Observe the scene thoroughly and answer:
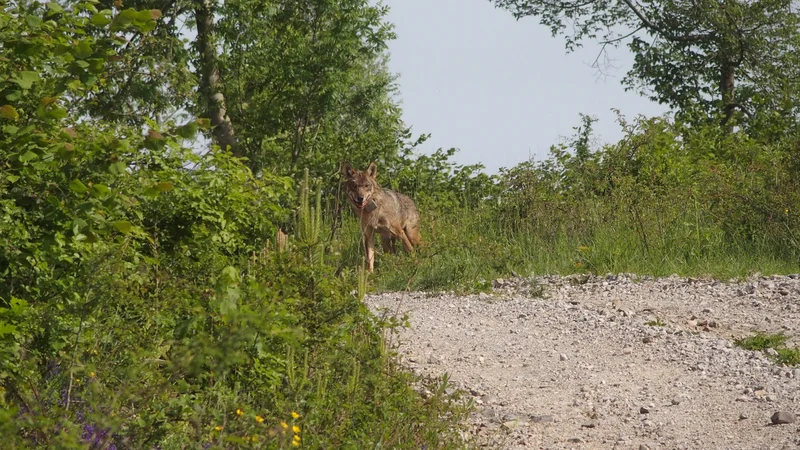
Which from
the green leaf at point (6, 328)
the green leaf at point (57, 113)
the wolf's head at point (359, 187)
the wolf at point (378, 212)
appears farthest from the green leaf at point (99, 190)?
the wolf's head at point (359, 187)

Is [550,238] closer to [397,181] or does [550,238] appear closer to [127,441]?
[397,181]

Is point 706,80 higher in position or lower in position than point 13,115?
higher

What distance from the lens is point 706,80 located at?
2848 centimetres

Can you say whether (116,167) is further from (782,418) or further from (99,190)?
(782,418)

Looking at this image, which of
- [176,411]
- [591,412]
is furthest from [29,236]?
[591,412]

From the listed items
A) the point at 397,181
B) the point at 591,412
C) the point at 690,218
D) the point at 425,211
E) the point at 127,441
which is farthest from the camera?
the point at 397,181

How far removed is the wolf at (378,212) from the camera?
13828mm

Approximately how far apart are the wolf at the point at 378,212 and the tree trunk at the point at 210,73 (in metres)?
4.74

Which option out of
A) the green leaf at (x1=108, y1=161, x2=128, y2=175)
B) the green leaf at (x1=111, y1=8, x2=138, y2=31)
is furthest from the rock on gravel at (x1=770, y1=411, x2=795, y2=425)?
the green leaf at (x1=111, y1=8, x2=138, y2=31)

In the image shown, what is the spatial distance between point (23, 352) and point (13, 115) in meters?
1.22

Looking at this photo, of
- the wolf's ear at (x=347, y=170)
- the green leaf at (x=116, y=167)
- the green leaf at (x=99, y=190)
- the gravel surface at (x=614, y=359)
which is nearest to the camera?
the green leaf at (x=99, y=190)

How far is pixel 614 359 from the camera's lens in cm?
845

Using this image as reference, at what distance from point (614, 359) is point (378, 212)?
20.3ft

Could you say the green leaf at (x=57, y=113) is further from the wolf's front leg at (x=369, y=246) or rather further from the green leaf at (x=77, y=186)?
the wolf's front leg at (x=369, y=246)
